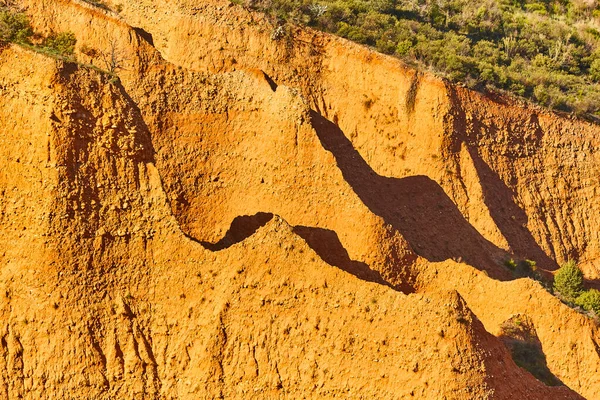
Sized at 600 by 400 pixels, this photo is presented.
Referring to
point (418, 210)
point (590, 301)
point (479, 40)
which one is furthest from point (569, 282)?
point (479, 40)

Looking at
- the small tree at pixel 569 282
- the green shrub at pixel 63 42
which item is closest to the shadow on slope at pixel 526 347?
the small tree at pixel 569 282

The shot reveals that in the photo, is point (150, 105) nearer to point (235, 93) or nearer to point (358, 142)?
point (235, 93)

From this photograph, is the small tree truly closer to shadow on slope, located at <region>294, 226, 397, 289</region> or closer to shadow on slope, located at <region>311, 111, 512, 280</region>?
shadow on slope, located at <region>311, 111, 512, 280</region>

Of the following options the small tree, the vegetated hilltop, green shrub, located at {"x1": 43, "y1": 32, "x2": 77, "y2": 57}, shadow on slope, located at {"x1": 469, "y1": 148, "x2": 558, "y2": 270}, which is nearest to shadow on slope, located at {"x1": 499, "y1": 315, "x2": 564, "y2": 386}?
the vegetated hilltop

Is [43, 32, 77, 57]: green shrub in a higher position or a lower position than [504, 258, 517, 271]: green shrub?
higher

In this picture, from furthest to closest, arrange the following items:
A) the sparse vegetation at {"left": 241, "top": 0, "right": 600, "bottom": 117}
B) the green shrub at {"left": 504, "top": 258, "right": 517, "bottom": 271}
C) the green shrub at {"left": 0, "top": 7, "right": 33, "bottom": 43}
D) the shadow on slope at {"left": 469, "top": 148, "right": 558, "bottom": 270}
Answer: the sparse vegetation at {"left": 241, "top": 0, "right": 600, "bottom": 117} → the shadow on slope at {"left": 469, "top": 148, "right": 558, "bottom": 270} → the green shrub at {"left": 504, "top": 258, "right": 517, "bottom": 271} → the green shrub at {"left": 0, "top": 7, "right": 33, "bottom": 43}

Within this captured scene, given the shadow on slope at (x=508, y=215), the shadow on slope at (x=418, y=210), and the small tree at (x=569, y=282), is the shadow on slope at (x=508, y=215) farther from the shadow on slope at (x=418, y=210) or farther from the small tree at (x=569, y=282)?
the small tree at (x=569, y=282)

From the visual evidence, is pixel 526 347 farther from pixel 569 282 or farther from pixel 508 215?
pixel 508 215
